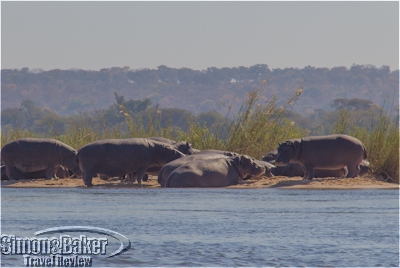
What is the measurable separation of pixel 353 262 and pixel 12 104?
166m

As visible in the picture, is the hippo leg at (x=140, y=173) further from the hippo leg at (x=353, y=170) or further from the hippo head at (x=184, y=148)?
the hippo leg at (x=353, y=170)

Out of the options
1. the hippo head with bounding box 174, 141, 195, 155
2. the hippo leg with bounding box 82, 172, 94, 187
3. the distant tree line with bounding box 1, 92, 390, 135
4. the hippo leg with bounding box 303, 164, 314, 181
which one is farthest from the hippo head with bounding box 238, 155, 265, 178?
the distant tree line with bounding box 1, 92, 390, 135

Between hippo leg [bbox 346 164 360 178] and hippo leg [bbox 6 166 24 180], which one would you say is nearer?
hippo leg [bbox 346 164 360 178]

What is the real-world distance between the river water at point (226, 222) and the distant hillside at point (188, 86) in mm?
151895

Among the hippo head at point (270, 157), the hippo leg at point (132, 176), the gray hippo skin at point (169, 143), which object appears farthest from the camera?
the hippo head at point (270, 157)

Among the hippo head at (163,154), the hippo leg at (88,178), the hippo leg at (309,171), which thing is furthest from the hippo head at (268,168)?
the hippo leg at (88,178)

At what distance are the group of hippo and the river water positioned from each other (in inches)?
34.7

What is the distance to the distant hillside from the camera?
178 m

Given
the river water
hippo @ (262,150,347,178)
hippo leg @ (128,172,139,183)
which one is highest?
hippo @ (262,150,347,178)

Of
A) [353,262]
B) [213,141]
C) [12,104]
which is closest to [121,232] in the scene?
[353,262]

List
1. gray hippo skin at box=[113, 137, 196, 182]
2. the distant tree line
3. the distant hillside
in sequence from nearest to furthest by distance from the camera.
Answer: gray hippo skin at box=[113, 137, 196, 182] → the distant tree line → the distant hillside

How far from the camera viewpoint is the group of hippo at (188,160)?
64.8 ft

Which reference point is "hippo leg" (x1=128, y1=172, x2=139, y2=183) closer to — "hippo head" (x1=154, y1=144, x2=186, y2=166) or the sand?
the sand

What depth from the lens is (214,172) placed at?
64.8ft
